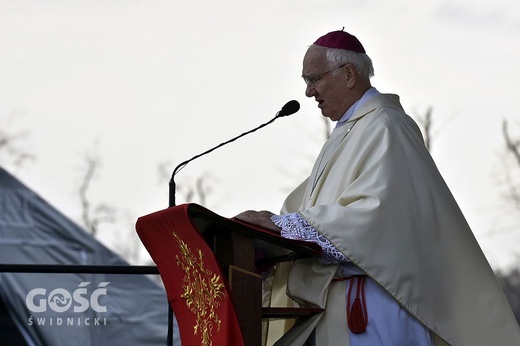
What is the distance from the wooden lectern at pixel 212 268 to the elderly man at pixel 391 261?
0.10m

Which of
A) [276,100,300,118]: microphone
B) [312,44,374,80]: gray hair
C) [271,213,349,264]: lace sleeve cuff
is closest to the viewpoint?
[271,213,349,264]: lace sleeve cuff

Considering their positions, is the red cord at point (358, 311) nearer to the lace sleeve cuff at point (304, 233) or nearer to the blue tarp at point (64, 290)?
the lace sleeve cuff at point (304, 233)

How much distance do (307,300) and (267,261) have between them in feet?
0.65

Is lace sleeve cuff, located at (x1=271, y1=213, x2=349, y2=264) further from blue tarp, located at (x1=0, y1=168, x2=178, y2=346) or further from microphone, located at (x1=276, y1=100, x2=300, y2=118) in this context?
blue tarp, located at (x1=0, y1=168, x2=178, y2=346)

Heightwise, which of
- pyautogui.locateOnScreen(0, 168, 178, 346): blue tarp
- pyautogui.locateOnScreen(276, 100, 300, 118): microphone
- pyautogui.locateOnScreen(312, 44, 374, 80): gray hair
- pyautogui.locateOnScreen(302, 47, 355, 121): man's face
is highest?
pyautogui.locateOnScreen(312, 44, 374, 80): gray hair

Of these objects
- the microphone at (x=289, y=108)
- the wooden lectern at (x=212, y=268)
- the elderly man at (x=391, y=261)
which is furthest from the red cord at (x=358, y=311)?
the microphone at (x=289, y=108)

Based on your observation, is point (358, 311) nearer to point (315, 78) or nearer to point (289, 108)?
point (289, 108)

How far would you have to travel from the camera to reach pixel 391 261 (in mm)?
3584

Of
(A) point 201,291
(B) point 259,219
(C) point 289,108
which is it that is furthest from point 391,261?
(C) point 289,108

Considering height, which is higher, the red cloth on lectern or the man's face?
the man's face

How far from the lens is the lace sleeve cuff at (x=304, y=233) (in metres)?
3.56

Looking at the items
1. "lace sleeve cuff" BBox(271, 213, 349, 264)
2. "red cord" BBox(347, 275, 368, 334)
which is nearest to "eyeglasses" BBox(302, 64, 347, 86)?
"lace sleeve cuff" BBox(271, 213, 349, 264)

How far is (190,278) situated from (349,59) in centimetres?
118

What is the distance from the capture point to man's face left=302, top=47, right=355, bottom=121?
4.11 metres
